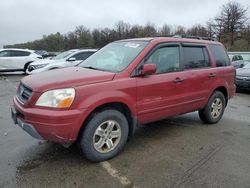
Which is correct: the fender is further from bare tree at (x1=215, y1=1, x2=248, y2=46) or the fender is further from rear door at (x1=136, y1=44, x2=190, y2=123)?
bare tree at (x1=215, y1=1, x2=248, y2=46)

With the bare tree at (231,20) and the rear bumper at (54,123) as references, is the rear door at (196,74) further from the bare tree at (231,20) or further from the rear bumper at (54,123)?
the bare tree at (231,20)

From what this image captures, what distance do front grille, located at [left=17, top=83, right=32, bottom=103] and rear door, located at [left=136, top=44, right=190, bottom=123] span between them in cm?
158

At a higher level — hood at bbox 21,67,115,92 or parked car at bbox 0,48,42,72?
parked car at bbox 0,48,42,72

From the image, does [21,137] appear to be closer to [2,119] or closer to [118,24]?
[2,119]

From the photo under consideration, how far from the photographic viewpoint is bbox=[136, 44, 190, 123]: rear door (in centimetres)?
424

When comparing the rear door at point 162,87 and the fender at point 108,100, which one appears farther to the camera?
the rear door at point 162,87

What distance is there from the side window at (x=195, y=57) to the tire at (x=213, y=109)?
0.76 meters

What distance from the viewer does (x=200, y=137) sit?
16.5 ft

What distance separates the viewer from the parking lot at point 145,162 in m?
3.37

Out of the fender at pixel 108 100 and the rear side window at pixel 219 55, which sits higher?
the rear side window at pixel 219 55

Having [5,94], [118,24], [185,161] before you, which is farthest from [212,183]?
[118,24]

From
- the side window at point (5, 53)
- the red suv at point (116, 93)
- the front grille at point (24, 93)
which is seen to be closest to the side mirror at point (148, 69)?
the red suv at point (116, 93)

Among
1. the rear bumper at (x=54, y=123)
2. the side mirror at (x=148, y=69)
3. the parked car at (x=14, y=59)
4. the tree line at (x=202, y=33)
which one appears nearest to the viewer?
the rear bumper at (x=54, y=123)

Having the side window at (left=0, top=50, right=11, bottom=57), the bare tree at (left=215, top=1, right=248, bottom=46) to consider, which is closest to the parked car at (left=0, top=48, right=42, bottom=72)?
the side window at (left=0, top=50, right=11, bottom=57)
